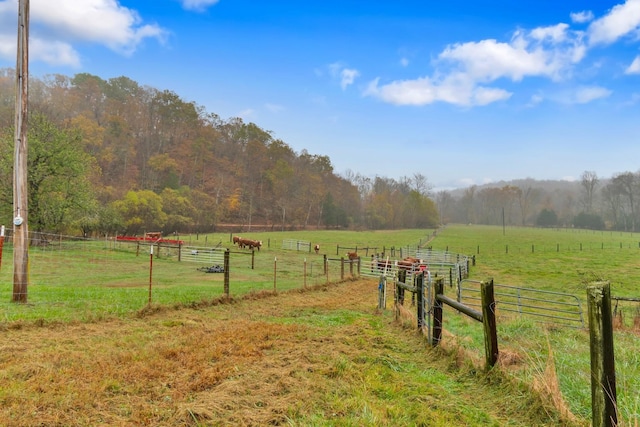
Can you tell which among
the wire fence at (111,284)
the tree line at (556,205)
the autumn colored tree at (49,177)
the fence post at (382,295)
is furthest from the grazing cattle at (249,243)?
the tree line at (556,205)

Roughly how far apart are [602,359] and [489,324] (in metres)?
1.66

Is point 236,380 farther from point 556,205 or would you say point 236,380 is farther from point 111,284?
point 556,205

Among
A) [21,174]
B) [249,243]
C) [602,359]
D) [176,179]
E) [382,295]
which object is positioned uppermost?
[176,179]

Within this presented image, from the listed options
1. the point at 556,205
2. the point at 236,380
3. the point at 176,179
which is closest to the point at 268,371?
the point at 236,380

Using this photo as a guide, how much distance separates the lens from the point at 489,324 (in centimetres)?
450

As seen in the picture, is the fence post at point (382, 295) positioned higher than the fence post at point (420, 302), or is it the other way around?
the fence post at point (420, 302)

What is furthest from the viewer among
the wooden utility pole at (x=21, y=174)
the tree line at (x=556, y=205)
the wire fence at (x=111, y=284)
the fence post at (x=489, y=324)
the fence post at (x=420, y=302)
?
the tree line at (x=556, y=205)

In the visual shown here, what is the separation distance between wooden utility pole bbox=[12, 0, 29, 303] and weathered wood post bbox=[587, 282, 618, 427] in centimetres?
1091

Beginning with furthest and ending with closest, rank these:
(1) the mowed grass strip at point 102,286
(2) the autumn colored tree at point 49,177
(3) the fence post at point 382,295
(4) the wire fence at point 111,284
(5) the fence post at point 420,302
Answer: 1. (2) the autumn colored tree at point 49,177
2. (3) the fence post at point 382,295
3. (4) the wire fence at point 111,284
4. (1) the mowed grass strip at point 102,286
5. (5) the fence post at point 420,302

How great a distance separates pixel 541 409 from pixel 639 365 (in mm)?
3260

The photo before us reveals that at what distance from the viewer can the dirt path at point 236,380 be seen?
11.0 feet

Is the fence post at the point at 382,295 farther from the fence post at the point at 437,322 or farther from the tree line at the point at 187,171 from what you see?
the tree line at the point at 187,171

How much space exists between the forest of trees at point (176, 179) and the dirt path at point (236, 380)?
26.2 meters

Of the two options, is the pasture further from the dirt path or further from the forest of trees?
the forest of trees
